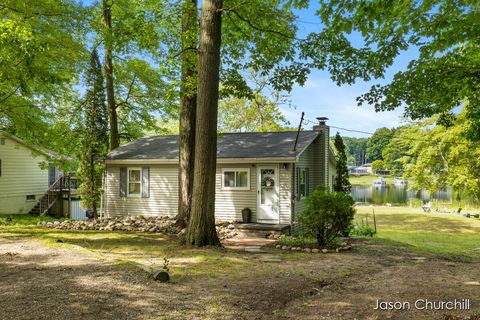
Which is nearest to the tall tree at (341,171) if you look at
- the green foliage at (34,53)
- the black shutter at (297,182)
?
the black shutter at (297,182)

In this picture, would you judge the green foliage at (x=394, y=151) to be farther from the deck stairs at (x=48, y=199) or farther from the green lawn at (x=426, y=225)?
the deck stairs at (x=48, y=199)

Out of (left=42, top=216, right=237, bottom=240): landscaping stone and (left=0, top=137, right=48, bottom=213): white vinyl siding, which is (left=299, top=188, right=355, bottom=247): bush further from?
(left=0, top=137, right=48, bottom=213): white vinyl siding

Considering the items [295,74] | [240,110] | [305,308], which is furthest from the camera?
[240,110]

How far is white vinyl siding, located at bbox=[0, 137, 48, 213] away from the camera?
67.0 feet

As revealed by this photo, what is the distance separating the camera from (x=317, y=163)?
16.3 m

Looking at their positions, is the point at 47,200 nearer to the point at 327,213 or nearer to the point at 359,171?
the point at 327,213

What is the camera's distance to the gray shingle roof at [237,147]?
1372cm

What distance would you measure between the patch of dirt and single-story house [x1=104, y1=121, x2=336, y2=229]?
6116 mm

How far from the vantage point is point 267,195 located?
1357 centimetres

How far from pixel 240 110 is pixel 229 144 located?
14.2 metres

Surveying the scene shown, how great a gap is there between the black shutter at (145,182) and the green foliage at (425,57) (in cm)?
928

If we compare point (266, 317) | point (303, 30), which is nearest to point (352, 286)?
point (266, 317)

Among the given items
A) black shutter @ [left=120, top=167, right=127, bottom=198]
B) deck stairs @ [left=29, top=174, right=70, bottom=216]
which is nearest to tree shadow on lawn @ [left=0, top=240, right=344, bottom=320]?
black shutter @ [left=120, top=167, right=127, bottom=198]

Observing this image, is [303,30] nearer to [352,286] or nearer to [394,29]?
[394,29]
